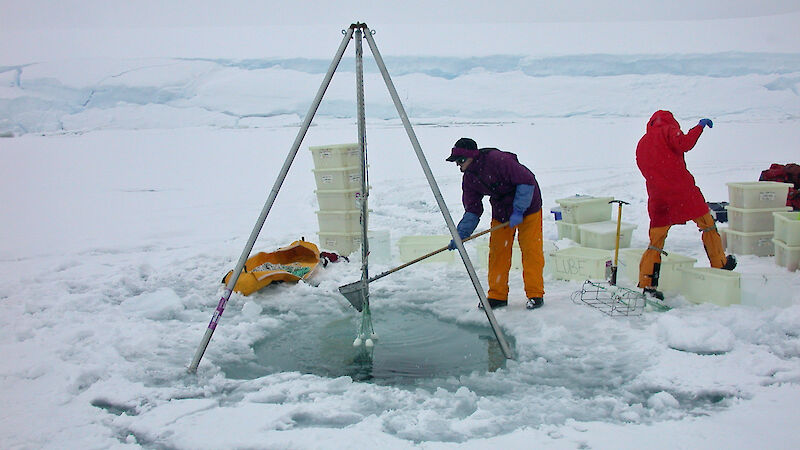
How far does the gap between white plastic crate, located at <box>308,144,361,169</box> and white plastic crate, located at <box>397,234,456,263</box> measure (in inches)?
39.4

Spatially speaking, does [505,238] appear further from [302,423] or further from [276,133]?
[276,133]

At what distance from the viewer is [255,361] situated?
368 centimetres

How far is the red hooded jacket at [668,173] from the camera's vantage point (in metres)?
4.31

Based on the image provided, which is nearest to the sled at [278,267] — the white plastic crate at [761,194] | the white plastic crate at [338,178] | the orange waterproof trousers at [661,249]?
the white plastic crate at [338,178]

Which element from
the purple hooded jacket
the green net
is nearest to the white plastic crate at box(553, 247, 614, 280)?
the purple hooded jacket

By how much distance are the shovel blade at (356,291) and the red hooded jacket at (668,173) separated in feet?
6.92

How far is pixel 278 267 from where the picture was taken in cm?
551

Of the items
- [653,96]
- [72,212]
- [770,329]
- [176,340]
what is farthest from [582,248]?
[653,96]

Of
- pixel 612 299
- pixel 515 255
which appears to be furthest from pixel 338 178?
pixel 612 299

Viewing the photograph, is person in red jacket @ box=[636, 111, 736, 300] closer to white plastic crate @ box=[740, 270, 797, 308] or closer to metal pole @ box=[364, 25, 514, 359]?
white plastic crate @ box=[740, 270, 797, 308]

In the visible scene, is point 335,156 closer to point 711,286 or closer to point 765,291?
point 711,286

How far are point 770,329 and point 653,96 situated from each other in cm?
2184

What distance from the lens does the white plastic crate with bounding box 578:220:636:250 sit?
5.54 metres

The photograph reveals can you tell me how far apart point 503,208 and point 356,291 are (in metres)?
1.27
